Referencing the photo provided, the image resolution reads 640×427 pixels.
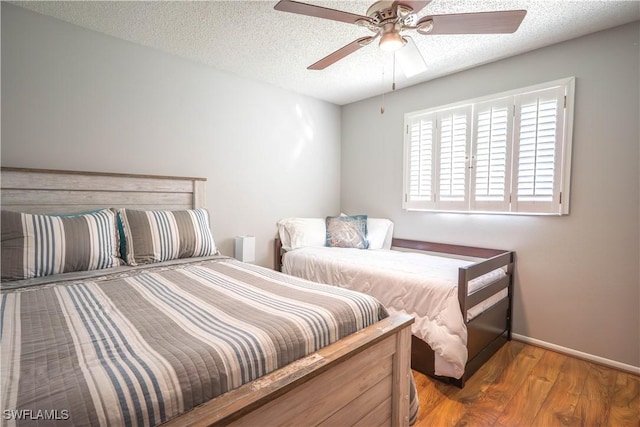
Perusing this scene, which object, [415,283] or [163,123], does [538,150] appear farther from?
[163,123]

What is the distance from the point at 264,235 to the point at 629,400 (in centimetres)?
297

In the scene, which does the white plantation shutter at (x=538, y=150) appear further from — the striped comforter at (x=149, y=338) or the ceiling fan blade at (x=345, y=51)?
the striped comforter at (x=149, y=338)

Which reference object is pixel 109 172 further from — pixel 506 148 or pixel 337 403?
pixel 506 148

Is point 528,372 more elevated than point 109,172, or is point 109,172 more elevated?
point 109,172

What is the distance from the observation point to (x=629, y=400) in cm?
179

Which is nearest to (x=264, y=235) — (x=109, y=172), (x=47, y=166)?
(x=109, y=172)

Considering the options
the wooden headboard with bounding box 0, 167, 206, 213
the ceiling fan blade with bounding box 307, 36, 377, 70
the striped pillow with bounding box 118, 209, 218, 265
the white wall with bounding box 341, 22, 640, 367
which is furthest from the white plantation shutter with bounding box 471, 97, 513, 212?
the wooden headboard with bounding box 0, 167, 206, 213

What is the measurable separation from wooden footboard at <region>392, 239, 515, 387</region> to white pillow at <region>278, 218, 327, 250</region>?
152 centimetres

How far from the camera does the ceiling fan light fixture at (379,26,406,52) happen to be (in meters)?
1.53

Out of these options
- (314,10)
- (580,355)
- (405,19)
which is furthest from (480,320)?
(314,10)

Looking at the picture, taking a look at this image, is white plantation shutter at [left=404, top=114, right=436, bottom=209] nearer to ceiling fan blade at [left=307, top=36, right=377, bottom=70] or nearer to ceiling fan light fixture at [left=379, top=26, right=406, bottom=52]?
ceiling fan blade at [left=307, top=36, right=377, bottom=70]

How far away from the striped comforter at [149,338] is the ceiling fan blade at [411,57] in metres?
1.48

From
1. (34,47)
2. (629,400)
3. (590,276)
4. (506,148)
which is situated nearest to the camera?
(629,400)

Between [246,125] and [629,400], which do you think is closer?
[629,400]
